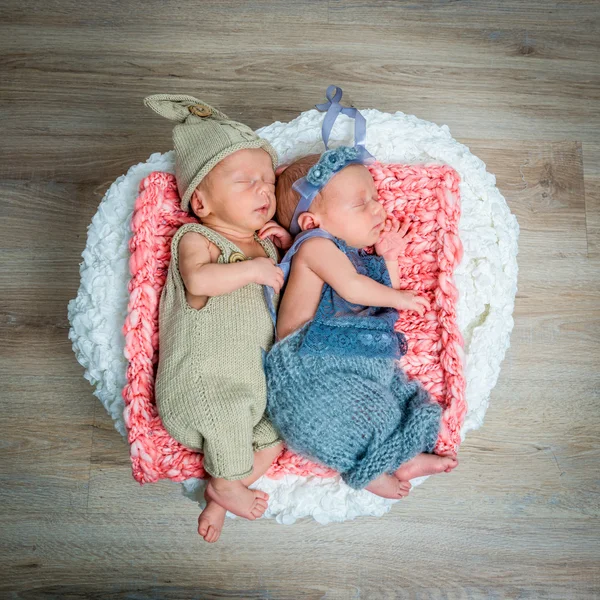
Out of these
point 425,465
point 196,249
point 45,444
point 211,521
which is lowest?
point 45,444

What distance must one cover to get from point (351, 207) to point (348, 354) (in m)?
0.31

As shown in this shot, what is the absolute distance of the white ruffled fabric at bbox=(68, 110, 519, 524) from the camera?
4.90ft

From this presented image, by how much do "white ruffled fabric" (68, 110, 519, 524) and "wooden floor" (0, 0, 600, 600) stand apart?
344 mm

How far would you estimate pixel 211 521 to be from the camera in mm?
1414

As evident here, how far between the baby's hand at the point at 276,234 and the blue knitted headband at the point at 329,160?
0.06 feet

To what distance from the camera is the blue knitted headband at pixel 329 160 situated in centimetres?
144

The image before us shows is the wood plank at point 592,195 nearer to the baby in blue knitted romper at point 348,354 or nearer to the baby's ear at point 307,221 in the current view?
the baby in blue knitted romper at point 348,354

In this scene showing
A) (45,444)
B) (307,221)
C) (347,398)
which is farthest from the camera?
(45,444)

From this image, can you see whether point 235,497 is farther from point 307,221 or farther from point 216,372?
point 307,221

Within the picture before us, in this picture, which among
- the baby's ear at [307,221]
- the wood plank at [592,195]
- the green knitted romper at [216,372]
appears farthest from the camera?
the wood plank at [592,195]

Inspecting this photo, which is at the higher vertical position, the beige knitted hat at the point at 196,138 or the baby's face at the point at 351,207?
the beige knitted hat at the point at 196,138

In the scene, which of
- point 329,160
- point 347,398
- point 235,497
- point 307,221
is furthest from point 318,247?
point 235,497

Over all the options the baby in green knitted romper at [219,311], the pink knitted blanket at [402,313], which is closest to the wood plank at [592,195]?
the pink knitted blanket at [402,313]

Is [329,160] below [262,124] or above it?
above
